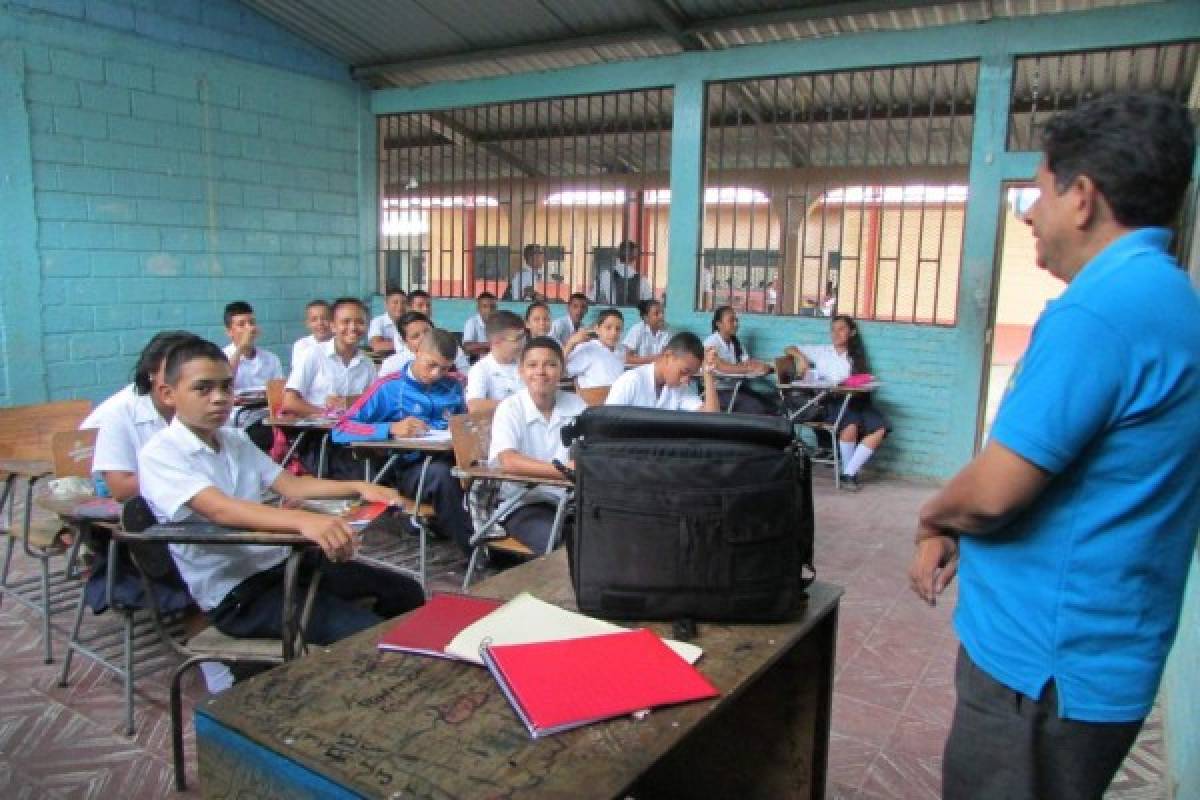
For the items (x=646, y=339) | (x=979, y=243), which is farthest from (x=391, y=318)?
(x=979, y=243)

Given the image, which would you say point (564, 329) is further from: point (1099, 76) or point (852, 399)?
point (1099, 76)

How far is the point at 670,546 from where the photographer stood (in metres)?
1.42

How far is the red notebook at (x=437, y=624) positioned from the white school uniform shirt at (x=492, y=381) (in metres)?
2.92

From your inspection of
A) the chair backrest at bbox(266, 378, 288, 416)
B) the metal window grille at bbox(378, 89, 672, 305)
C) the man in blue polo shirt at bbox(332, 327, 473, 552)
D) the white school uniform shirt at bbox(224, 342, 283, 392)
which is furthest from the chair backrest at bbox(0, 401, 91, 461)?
the metal window grille at bbox(378, 89, 672, 305)

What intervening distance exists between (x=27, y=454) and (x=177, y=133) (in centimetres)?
464

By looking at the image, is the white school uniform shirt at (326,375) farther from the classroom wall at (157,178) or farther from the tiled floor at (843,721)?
the classroom wall at (157,178)

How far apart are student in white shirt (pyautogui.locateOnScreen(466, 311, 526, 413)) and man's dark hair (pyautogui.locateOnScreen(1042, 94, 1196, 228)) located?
3.44 metres

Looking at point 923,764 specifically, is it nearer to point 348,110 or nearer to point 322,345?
point 322,345

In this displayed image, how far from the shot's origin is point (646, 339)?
23.9 feet

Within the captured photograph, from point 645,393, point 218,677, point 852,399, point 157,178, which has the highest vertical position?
point 157,178

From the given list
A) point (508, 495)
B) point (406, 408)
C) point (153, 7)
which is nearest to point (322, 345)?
point (406, 408)

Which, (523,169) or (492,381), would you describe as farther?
(523,169)

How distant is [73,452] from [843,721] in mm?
2865

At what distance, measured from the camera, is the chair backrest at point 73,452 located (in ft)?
9.90
